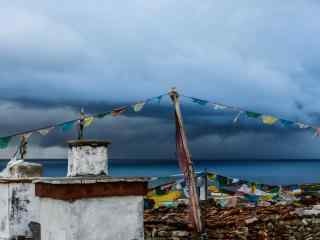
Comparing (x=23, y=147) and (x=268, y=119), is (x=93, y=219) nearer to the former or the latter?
(x=23, y=147)

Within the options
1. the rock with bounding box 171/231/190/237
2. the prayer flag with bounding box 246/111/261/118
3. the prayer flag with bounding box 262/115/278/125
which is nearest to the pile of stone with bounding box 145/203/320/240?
the rock with bounding box 171/231/190/237

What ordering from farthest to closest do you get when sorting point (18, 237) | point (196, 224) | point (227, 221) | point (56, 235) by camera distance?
1. point (227, 221)
2. point (196, 224)
3. point (18, 237)
4. point (56, 235)

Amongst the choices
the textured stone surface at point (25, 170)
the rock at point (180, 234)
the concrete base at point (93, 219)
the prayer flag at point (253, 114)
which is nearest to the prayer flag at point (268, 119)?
the prayer flag at point (253, 114)

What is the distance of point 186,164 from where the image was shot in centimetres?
1447

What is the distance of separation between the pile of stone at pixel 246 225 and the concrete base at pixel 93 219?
738 cm

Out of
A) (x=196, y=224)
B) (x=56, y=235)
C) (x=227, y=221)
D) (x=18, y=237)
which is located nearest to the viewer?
(x=56, y=235)

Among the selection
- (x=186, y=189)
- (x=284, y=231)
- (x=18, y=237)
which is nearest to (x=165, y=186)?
(x=186, y=189)

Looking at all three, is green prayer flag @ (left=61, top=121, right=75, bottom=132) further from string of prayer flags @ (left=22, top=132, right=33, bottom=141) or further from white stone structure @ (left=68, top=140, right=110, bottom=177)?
white stone structure @ (left=68, top=140, right=110, bottom=177)

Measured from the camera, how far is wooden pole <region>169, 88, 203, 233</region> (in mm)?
14405

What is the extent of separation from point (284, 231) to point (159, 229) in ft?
10.1

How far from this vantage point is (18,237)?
9.84 m

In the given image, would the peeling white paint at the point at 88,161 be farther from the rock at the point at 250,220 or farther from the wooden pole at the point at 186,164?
the rock at the point at 250,220

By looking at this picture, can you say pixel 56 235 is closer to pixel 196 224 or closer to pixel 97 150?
pixel 97 150

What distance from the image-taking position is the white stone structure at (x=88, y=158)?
7160 millimetres
